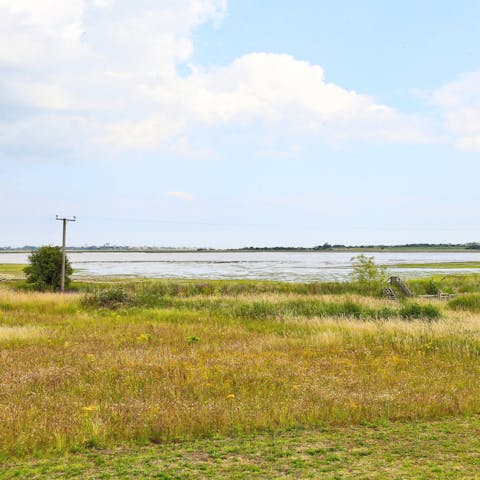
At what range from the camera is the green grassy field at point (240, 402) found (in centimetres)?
662

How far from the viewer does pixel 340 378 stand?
37.6 feet

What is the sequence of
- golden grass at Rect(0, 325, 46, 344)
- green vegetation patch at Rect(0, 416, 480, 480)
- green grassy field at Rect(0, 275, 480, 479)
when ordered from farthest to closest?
golden grass at Rect(0, 325, 46, 344), green grassy field at Rect(0, 275, 480, 479), green vegetation patch at Rect(0, 416, 480, 480)

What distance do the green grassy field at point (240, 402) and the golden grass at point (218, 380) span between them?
4cm

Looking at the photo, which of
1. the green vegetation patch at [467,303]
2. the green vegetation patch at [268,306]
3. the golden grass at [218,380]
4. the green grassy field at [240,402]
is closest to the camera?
the green grassy field at [240,402]

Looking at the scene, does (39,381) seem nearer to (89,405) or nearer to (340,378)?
(89,405)

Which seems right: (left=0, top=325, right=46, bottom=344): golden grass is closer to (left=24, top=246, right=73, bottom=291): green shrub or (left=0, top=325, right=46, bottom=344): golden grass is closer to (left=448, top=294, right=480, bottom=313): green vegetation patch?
(left=448, top=294, right=480, bottom=313): green vegetation patch

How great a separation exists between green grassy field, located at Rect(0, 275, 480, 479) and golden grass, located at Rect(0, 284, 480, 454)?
4cm

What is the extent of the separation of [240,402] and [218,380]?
197 centimetres

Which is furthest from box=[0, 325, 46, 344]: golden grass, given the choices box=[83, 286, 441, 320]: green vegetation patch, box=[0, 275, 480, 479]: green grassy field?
box=[83, 286, 441, 320]: green vegetation patch

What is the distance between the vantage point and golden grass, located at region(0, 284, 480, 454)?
8164 millimetres

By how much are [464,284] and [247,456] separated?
46955 mm

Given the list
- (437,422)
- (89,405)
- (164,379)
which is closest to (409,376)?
A: (437,422)

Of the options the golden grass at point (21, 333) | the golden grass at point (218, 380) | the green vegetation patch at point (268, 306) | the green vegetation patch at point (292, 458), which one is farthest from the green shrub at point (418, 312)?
the green vegetation patch at point (292, 458)

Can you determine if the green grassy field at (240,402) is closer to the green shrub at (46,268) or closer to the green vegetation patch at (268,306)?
the green vegetation patch at (268,306)
